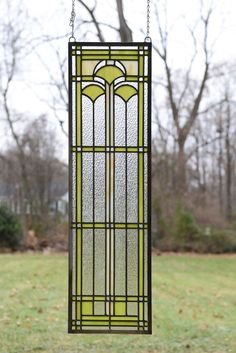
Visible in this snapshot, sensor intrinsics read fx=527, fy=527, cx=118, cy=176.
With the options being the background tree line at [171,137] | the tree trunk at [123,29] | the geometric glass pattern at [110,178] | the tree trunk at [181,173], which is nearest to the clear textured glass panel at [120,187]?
the geometric glass pattern at [110,178]

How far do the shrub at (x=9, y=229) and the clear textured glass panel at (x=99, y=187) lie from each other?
273 inches

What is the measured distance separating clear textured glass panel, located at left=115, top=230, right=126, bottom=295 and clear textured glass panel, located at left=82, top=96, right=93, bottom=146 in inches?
17.9

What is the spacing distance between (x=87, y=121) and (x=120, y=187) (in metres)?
0.35

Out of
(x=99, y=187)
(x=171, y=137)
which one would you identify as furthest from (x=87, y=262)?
(x=171, y=137)

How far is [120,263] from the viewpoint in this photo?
8.25 ft

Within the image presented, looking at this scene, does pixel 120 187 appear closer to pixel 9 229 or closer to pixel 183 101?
pixel 9 229

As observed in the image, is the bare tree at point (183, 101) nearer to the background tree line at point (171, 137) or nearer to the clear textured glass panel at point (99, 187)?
the background tree line at point (171, 137)

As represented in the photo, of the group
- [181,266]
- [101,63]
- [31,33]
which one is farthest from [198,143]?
[101,63]

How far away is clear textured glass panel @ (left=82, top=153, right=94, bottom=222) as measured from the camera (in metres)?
2.48

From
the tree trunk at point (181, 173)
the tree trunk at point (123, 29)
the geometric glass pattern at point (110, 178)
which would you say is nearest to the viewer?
the geometric glass pattern at point (110, 178)

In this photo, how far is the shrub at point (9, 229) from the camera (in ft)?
30.1

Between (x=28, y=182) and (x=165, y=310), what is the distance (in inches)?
212

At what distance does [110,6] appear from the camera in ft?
25.4

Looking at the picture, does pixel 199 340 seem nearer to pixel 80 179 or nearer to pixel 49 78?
pixel 80 179
